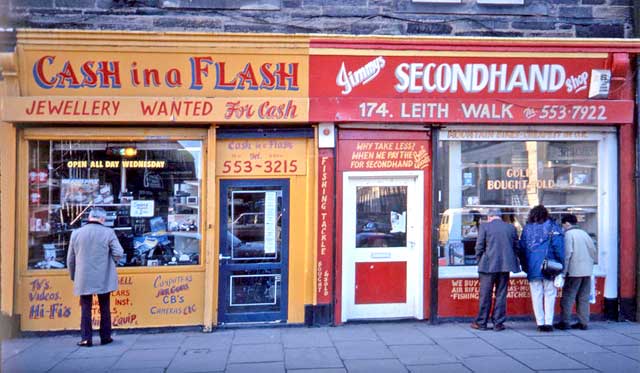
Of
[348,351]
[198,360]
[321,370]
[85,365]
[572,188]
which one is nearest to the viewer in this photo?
[321,370]

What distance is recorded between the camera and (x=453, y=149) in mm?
8117

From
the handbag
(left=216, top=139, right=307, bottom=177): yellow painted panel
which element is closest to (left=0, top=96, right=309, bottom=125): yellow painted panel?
(left=216, top=139, right=307, bottom=177): yellow painted panel

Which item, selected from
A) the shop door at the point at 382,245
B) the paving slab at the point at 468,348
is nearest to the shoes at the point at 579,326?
the paving slab at the point at 468,348

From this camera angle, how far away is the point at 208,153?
7.61 meters

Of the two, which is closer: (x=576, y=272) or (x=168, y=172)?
(x=576, y=272)

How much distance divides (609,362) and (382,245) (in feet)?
10.6

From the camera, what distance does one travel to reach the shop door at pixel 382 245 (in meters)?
7.90

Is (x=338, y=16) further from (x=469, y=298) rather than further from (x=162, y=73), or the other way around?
(x=469, y=298)

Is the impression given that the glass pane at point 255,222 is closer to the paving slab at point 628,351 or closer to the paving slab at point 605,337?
the paving slab at point 605,337

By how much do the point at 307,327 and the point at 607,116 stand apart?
5.40 meters

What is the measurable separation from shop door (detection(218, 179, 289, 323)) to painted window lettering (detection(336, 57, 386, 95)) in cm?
161

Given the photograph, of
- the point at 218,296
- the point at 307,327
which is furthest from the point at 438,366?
the point at 218,296

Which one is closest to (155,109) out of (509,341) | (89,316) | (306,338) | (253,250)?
(253,250)

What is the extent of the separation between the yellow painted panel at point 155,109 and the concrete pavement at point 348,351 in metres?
2.96
